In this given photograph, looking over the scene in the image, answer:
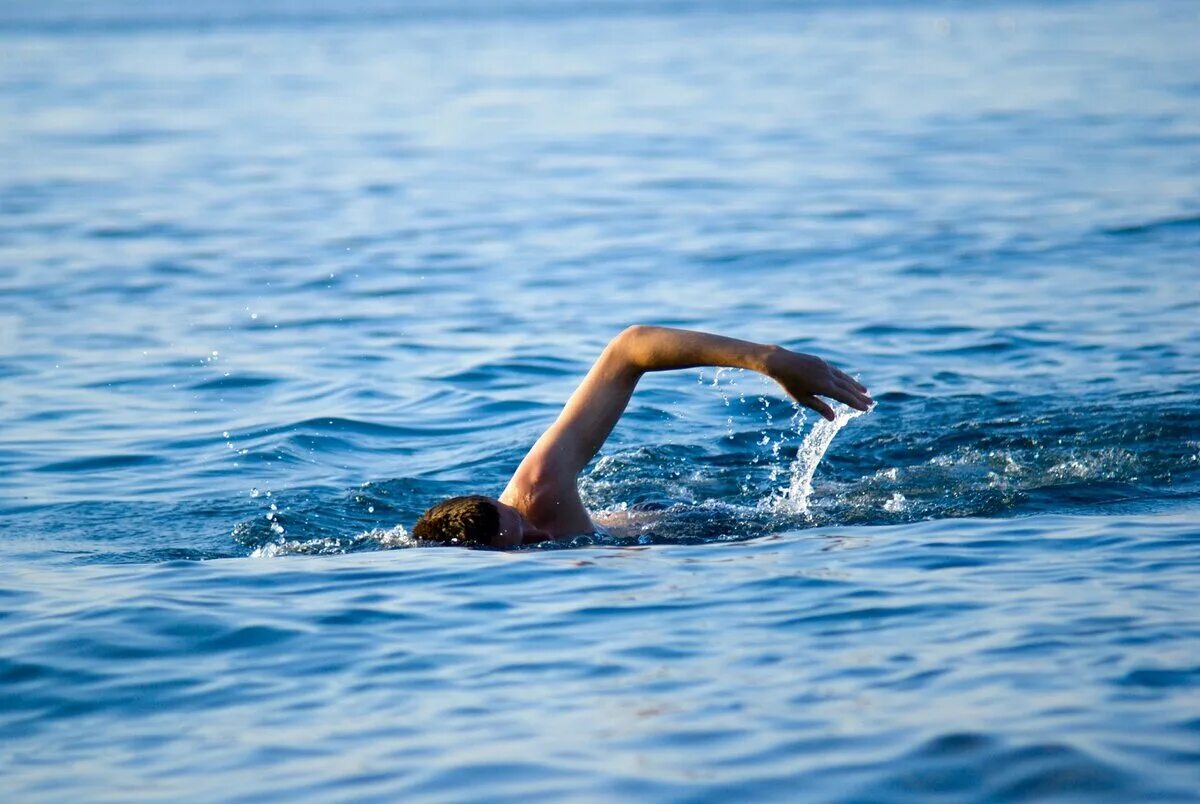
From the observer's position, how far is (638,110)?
31141 millimetres

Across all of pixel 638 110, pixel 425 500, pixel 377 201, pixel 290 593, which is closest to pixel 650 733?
pixel 290 593

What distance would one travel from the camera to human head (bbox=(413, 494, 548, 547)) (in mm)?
7379

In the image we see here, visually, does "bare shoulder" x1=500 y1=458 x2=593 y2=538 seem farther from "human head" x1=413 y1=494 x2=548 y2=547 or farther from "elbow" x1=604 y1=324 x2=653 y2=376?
"elbow" x1=604 y1=324 x2=653 y2=376

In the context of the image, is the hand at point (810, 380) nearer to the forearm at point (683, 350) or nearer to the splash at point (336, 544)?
the forearm at point (683, 350)

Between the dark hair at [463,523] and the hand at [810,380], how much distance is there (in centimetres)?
145

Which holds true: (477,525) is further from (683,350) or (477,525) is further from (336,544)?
(683,350)

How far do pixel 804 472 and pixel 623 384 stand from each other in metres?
1.87

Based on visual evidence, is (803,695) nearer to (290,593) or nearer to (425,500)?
(290,593)

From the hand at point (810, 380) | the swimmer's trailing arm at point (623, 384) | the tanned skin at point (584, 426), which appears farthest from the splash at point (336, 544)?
the hand at point (810, 380)

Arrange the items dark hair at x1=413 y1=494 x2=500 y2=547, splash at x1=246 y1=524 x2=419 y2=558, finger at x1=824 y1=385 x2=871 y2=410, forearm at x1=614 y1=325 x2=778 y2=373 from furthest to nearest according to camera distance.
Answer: splash at x1=246 y1=524 x2=419 y2=558, dark hair at x1=413 y1=494 x2=500 y2=547, forearm at x1=614 y1=325 x2=778 y2=373, finger at x1=824 y1=385 x2=871 y2=410

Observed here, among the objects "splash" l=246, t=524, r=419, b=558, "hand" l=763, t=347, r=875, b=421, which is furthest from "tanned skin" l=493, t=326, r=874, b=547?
"splash" l=246, t=524, r=419, b=558

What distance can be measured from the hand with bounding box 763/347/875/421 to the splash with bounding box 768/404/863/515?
4.02ft

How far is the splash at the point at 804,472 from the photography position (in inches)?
327

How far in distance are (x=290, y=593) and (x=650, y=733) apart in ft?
7.44
